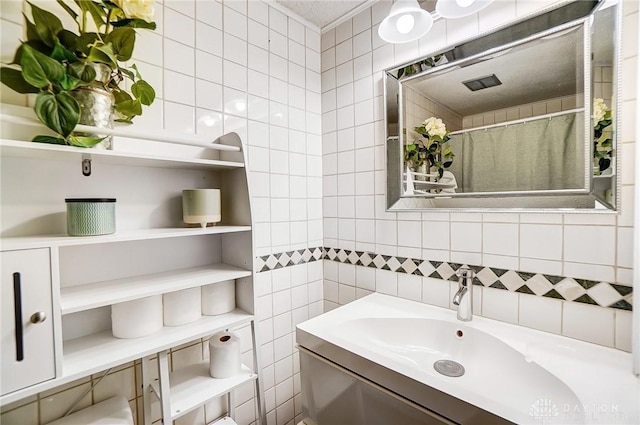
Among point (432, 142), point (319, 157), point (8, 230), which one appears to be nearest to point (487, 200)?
point (432, 142)

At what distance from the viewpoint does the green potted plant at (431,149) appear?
1.20 meters

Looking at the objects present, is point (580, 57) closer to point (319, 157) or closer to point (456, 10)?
point (456, 10)

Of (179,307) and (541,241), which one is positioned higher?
(541,241)

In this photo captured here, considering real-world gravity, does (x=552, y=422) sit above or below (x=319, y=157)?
below

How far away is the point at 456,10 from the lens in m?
0.95

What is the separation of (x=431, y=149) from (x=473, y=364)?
33.7 inches

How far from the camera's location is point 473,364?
0.98 meters

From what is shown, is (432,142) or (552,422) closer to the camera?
(552,422)

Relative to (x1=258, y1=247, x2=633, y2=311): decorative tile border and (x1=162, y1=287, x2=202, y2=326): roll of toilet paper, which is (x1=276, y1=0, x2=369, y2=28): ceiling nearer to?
(x1=258, y1=247, x2=633, y2=311): decorative tile border

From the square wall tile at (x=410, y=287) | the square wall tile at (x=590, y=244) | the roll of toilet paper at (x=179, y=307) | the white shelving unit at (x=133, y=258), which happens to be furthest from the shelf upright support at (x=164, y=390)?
the square wall tile at (x=590, y=244)

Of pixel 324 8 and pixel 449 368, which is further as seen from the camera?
pixel 324 8

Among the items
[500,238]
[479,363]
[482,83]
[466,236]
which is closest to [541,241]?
[500,238]

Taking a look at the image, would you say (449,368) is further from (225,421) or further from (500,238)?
(225,421)

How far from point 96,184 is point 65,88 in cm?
32
